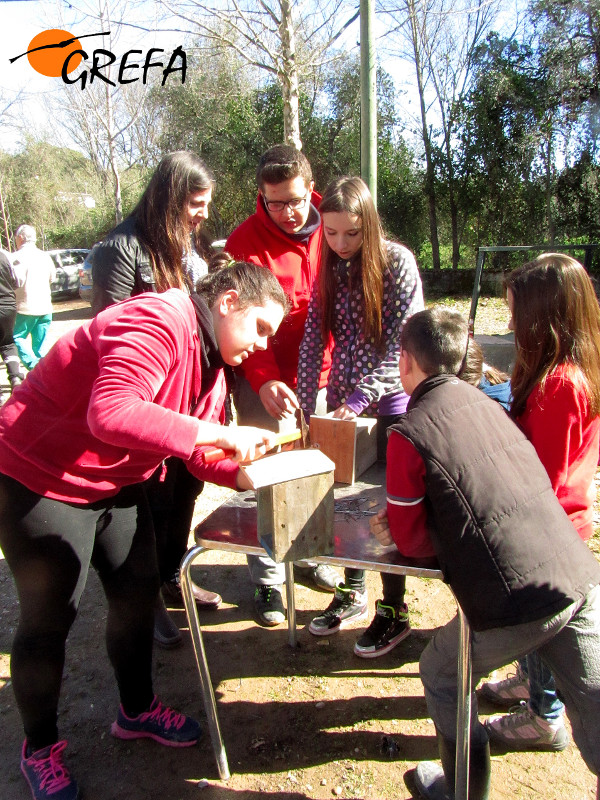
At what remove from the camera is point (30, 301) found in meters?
6.95

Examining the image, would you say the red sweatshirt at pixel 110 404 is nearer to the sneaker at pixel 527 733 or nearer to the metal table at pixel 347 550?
the metal table at pixel 347 550

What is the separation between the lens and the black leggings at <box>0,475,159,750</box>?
163 cm

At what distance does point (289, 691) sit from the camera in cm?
234

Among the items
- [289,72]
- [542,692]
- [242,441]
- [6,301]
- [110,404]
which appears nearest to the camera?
[110,404]

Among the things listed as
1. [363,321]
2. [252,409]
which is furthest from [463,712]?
[252,409]

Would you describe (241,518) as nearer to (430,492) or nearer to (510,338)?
(430,492)

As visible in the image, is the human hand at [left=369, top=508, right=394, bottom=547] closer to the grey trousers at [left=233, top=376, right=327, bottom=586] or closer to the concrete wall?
the grey trousers at [left=233, top=376, right=327, bottom=586]

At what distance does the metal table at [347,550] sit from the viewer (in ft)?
4.90

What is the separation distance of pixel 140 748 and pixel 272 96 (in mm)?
16266

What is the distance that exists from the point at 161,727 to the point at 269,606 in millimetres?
773

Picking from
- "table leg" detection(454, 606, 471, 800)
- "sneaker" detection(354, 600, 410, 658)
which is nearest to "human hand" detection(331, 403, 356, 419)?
"table leg" detection(454, 606, 471, 800)

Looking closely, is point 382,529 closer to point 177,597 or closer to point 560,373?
point 560,373

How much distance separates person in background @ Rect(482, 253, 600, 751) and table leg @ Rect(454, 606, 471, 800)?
0.45m

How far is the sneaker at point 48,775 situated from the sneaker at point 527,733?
1330 mm
